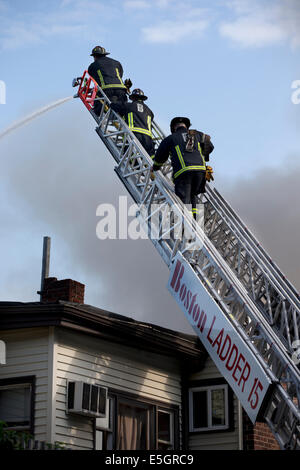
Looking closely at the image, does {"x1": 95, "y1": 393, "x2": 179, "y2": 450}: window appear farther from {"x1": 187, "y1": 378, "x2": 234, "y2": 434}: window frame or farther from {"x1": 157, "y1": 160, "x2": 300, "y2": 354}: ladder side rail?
{"x1": 157, "y1": 160, "x2": 300, "y2": 354}: ladder side rail

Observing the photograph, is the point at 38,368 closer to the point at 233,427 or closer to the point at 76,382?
the point at 76,382

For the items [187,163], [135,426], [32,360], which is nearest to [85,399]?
[32,360]

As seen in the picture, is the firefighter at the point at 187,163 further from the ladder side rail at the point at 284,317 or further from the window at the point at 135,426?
the window at the point at 135,426

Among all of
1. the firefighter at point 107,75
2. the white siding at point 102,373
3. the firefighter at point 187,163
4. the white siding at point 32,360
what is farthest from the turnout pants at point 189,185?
the firefighter at point 107,75

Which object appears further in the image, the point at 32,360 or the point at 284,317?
the point at 32,360

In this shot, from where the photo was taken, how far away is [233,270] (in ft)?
46.4

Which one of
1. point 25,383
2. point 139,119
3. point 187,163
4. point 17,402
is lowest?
point 17,402

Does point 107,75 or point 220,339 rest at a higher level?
point 107,75

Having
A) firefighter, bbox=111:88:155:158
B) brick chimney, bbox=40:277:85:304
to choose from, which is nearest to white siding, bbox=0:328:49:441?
brick chimney, bbox=40:277:85:304

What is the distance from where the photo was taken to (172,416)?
1593 cm

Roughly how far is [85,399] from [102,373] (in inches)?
38.9

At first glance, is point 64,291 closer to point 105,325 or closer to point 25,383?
point 105,325
